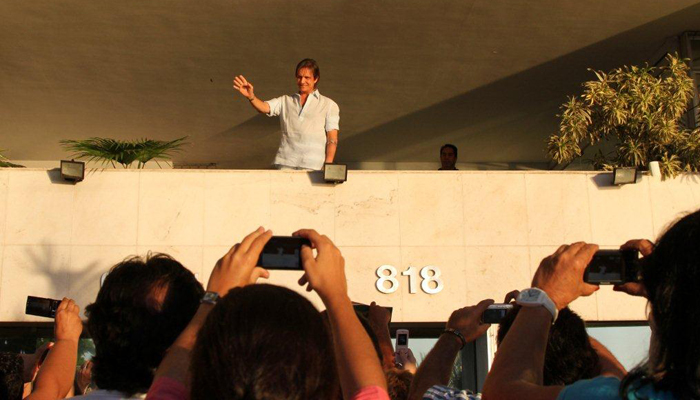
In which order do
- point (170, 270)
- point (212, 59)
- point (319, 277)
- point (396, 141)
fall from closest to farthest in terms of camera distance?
point (319, 277), point (170, 270), point (212, 59), point (396, 141)

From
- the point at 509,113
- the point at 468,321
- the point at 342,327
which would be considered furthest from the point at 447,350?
the point at 509,113

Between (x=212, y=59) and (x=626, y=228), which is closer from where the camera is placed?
(x=626, y=228)

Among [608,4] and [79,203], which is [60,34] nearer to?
[79,203]

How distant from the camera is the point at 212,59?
35.0 feet

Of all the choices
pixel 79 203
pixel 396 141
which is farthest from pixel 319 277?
pixel 396 141

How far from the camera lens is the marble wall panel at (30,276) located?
7.40 meters

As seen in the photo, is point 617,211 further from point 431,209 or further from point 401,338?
point 401,338

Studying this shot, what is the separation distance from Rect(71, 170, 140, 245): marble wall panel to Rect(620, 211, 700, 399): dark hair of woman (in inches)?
257

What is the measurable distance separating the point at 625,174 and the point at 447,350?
5620 millimetres

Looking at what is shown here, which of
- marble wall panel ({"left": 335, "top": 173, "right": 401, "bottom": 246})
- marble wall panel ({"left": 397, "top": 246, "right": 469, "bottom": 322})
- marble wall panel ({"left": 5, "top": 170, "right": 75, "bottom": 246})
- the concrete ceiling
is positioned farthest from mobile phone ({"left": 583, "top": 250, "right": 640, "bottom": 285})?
the concrete ceiling

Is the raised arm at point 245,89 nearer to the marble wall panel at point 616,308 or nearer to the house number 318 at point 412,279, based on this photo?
the house number 318 at point 412,279

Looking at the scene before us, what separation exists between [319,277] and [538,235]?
6.15m

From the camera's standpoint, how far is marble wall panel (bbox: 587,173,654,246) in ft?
25.7

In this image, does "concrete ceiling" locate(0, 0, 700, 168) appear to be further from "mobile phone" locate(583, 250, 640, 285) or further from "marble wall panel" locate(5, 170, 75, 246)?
"mobile phone" locate(583, 250, 640, 285)
